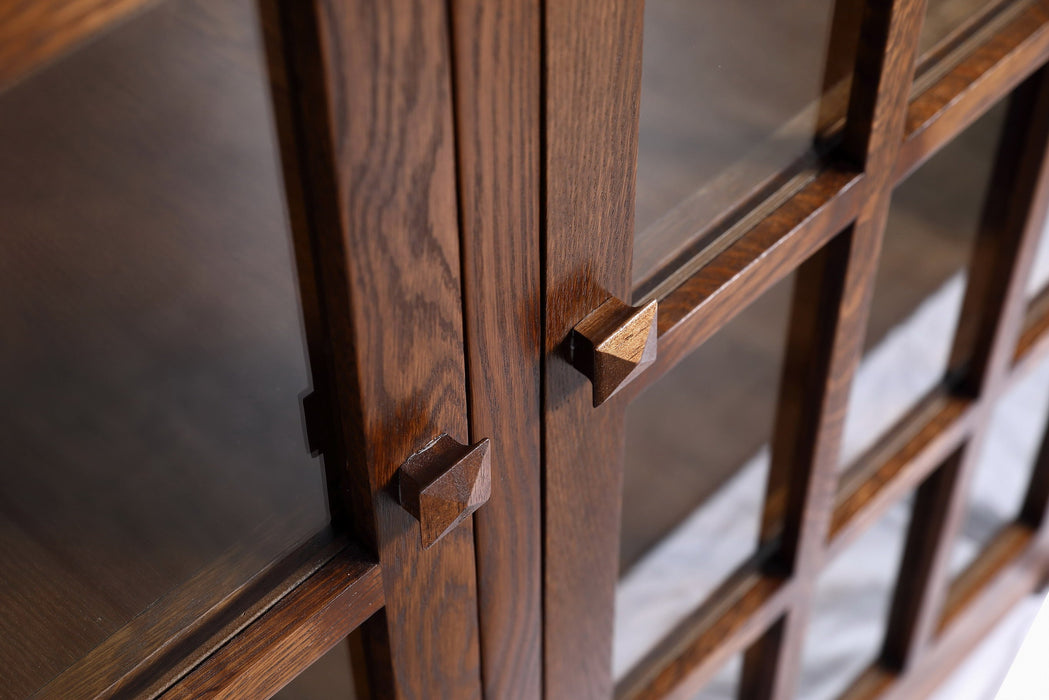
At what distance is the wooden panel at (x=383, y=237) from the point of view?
0.75ft

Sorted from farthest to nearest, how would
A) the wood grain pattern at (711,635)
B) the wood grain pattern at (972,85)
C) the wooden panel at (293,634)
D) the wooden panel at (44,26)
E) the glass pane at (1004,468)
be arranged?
1. the glass pane at (1004,468)
2. the wood grain pattern at (711,635)
3. the wood grain pattern at (972,85)
4. the wooden panel at (293,634)
5. the wooden panel at (44,26)

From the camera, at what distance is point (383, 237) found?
0.26m

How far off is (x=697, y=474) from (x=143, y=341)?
35 centimetres

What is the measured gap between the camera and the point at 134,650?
0.95 feet

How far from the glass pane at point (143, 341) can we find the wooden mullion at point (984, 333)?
423mm

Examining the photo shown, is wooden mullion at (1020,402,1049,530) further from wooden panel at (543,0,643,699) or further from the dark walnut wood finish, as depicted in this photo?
wooden panel at (543,0,643,699)

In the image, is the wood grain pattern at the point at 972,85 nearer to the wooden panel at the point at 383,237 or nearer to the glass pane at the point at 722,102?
the glass pane at the point at 722,102

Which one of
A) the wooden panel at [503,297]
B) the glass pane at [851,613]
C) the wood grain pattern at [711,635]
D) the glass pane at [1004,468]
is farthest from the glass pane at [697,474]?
the glass pane at [1004,468]

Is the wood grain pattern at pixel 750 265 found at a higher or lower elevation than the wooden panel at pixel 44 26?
lower

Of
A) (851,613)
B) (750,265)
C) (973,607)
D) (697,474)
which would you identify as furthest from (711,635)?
(973,607)

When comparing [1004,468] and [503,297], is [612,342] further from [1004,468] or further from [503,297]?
[1004,468]

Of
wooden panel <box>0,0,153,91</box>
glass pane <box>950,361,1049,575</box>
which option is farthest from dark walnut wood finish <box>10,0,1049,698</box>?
glass pane <box>950,361,1049,575</box>

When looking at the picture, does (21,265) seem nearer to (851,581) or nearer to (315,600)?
(315,600)

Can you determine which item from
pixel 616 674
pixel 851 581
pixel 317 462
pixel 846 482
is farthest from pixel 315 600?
pixel 851 581
